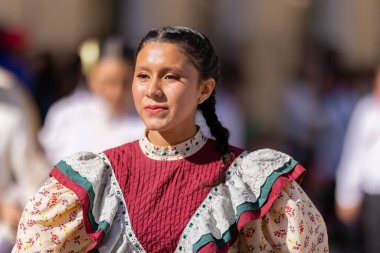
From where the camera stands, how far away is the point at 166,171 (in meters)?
5.72

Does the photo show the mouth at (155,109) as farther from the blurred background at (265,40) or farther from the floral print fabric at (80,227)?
the blurred background at (265,40)

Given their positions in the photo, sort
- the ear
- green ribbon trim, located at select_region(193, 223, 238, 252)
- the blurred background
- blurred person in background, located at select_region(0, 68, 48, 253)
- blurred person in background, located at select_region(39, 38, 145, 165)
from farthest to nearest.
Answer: the blurred background, blurred person in background, located at select_region(39, 38, 145, 165), blurred person in background, located at select_region(0, 68, 48, 253), the ear, green ribbon trim, located at select_region(193, 223, 238, 252)

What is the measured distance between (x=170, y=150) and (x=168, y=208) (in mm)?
256

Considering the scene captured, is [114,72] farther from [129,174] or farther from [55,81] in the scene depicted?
[55,81]

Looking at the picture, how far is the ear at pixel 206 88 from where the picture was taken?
19.0ft

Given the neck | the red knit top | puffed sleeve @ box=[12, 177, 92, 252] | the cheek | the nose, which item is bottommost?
puffed sleeve @ box=[12, 177, 92, 252]

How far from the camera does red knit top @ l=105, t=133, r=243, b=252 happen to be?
5613 mm

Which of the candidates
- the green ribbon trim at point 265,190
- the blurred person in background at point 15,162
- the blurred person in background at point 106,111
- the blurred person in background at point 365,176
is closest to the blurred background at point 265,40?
the blurred person in background at point 365,176

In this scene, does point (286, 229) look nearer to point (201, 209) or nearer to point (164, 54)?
→ point (201, 209)

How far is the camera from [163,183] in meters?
5.68

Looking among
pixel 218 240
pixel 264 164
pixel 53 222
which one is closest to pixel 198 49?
pixel 264 164

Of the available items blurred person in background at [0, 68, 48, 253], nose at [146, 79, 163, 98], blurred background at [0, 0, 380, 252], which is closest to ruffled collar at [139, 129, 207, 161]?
nose at [146, 79, 163, 98]

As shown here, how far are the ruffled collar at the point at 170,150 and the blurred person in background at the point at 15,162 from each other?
2.52 m

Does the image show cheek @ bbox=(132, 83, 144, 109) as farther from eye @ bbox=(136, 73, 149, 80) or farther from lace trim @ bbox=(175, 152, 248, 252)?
lace trim @ bbox=(175, 152, 248, 252)
